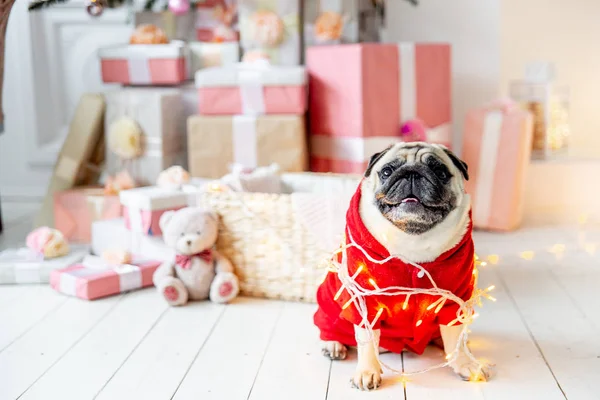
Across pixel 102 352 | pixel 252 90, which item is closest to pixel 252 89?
pixel 252 90

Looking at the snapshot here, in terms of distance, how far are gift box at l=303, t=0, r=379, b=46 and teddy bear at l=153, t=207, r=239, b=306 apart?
2.66 feet

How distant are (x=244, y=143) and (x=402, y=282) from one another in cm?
100

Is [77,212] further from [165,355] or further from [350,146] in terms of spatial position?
[165,355]

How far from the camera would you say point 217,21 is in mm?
2320

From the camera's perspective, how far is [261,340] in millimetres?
1407

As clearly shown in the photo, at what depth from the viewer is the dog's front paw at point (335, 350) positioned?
51.3 inches

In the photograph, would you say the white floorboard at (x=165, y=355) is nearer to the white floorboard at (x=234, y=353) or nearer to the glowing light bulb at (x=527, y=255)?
the white floorboard at (x=234, y=353)

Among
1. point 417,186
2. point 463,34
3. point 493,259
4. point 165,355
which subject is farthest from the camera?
point 463,34

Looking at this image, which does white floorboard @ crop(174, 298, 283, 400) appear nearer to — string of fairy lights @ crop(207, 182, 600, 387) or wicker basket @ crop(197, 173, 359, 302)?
wicker basket @ crop(197, 173, 359, 302)

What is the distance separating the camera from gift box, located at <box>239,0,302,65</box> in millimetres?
2176

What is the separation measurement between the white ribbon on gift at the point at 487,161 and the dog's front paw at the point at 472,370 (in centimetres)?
102

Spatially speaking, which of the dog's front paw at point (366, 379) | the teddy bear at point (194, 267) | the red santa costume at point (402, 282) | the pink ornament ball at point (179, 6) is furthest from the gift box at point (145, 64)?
the dog's front paw at point (366, 379)

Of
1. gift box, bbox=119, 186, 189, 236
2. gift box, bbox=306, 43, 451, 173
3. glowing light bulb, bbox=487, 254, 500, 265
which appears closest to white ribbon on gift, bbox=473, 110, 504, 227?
gift box, bbox=306, 43, 451, 173

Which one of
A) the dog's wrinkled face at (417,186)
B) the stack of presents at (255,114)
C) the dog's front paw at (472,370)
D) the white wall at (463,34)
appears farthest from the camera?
the white wall at (463,34)
